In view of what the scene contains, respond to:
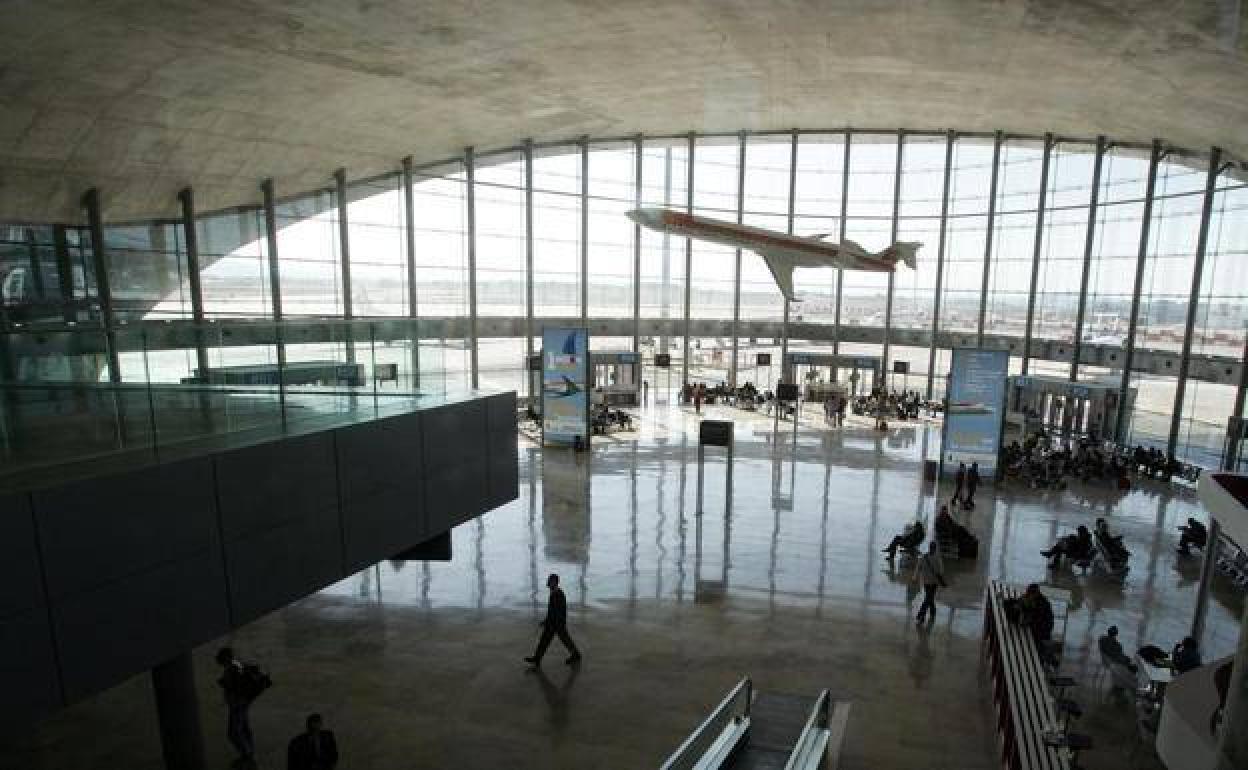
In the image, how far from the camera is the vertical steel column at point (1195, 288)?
20438 millimetres

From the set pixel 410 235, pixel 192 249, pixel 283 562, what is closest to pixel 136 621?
pixel 283 562

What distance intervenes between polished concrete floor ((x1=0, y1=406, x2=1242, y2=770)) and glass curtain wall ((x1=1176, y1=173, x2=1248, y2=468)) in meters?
6.69

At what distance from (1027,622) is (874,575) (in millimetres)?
3277

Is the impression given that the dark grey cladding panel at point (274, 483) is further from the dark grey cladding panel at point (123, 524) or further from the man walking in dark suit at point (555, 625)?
the man walking in dark suit at point (555, 625)

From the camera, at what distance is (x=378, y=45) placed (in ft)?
48.1

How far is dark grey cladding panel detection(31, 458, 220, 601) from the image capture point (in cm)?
433

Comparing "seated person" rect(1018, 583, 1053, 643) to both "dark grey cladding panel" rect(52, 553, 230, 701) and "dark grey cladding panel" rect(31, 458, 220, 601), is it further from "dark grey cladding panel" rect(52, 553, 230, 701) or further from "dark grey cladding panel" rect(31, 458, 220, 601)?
"dark grey cladding panel" rect(31, 458, 220, 601)

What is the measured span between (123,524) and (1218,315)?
1035 inches

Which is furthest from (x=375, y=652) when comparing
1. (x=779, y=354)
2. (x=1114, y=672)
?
(x=779, y=354)

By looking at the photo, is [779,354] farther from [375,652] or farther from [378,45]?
[375,652]

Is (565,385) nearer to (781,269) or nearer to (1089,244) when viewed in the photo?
(781,269)

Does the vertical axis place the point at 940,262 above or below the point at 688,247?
below

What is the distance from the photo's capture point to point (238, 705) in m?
6.32

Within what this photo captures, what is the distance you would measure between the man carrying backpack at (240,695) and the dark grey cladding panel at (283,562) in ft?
3.26
